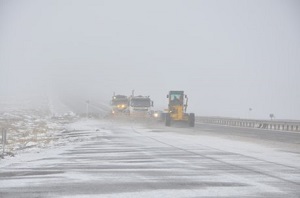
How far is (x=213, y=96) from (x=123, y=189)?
625 ft

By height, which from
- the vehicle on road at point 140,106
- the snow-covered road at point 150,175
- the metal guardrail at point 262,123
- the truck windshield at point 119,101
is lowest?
the snow-covered road at point 150,175

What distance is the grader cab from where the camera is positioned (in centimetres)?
4374

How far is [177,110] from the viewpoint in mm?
43812

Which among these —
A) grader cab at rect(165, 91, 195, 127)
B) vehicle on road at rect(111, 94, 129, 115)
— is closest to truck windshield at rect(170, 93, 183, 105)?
grader cab at rect(165, 91, 195, 127)

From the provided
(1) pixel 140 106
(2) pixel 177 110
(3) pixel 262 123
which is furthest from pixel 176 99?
(3) pixel 262 123

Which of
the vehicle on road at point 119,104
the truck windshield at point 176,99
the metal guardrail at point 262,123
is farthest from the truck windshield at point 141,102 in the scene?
the metal guardrail at point 262,123

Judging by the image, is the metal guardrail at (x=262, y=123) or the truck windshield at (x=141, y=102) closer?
the metal guardrail at (x=262, y=123)

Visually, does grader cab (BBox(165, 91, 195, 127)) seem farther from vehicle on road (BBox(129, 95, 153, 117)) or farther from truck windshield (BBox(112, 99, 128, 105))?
truck windshield (BBox(112, 99, 128, 105))

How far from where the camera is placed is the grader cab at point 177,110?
43.7m

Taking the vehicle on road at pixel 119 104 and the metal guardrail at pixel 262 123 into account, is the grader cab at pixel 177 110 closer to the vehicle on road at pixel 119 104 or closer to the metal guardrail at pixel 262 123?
the metal guardrail at pixel 262 123

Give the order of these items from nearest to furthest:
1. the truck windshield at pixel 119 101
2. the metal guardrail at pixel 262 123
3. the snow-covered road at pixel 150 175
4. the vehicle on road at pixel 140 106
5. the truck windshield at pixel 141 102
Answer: the snow-covered road at pixel 150 175 → the metal guardrail at pixel 262 123 → the vehicle on road at pixel 140 106 → the truck windshield at pixel 141 102 → the truck windshield at pixel 119 101

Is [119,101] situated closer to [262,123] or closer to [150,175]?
[262,123]

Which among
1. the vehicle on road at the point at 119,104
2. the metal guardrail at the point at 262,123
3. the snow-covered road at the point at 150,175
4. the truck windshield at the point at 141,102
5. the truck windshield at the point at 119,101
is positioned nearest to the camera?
the snow-covered road at the point at 150,175

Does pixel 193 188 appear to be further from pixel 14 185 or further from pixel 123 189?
pixel 14 185
